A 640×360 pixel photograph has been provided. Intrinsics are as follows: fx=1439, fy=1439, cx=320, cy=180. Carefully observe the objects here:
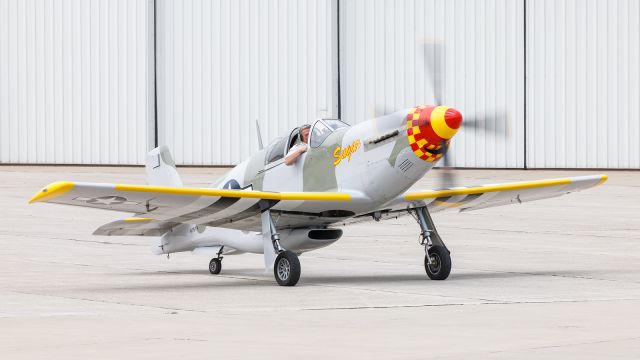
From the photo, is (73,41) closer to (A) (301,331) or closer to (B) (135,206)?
(B) (135,206)

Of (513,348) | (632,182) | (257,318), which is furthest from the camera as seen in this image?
(632,182)

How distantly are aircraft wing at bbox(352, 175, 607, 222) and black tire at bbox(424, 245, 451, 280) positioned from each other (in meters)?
0.64

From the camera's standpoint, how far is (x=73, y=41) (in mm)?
49812

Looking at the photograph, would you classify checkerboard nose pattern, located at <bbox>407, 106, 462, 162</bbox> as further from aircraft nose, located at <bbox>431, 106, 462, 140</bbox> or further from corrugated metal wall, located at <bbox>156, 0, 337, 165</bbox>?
corrugated metal wall, located at <bbox>156, 0, 337, 165</bbox>

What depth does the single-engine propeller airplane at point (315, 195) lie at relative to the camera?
53.2 ft

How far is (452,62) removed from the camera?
149 ft

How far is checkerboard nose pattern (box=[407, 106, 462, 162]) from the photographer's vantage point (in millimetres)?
16000

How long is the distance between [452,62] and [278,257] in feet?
95.6

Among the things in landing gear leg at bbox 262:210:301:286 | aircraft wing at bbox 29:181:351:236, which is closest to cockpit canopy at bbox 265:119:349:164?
aircraft wing at bbox 29:181:351:236

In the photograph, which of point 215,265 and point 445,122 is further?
point 215,265

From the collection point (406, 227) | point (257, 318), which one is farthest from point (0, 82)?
point (257, 318)

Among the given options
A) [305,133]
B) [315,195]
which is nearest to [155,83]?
[305,133]

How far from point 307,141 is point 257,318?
16.6ft

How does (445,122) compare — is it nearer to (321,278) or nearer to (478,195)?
(478,195)
